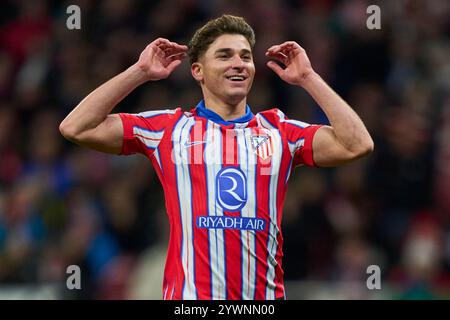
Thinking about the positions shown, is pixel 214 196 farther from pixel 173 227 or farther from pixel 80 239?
pixel 80 239

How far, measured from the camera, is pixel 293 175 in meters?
10.3

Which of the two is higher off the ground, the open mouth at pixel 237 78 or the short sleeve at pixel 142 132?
the open mouth at pixel 237 78

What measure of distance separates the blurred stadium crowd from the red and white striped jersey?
3.31m

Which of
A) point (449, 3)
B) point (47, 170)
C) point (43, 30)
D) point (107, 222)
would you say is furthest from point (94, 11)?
point (449, 3)

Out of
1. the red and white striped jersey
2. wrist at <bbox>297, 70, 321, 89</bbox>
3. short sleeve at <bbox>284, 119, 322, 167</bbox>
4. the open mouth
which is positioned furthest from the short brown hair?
short sleeve at <bbox>284, 119, 322, 167</bbox>

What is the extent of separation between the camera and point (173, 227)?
223 inches

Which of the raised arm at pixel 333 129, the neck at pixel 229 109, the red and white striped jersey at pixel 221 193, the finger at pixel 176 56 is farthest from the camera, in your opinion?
the finger at pixel 176 56

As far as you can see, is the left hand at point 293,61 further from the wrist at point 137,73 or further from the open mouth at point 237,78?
the wrist at point 137,73

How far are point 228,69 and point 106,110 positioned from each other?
28.8 inches

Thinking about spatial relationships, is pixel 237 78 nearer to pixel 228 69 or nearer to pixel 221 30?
pixel 228 69

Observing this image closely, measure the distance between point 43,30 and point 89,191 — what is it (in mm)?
2959

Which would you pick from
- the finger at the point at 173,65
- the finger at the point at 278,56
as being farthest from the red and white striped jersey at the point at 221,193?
the finger at the point at 278,56

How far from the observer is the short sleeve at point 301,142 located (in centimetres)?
577

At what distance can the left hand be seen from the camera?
5895 mm
